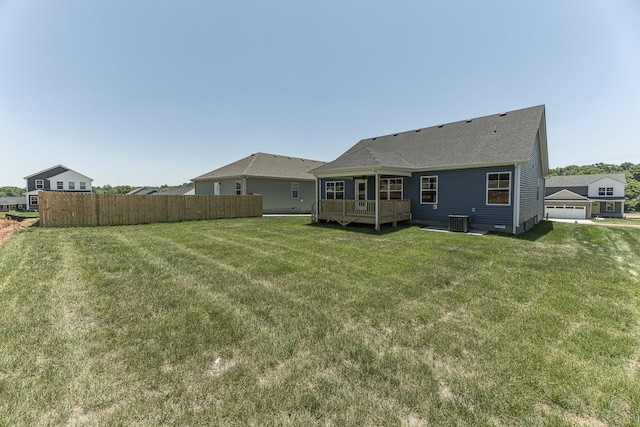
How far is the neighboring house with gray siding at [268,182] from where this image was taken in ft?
69.0

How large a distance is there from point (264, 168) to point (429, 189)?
13724mm

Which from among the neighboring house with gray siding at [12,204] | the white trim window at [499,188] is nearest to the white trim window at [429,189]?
the white trim window at [499,188]

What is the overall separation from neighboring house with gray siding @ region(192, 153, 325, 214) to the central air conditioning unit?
13.9 metres

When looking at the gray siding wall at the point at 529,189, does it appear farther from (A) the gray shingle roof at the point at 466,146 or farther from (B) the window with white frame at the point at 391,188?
(B) the window with white frame at the point at 391,188

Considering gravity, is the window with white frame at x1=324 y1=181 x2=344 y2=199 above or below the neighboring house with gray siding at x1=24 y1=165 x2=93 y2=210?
below

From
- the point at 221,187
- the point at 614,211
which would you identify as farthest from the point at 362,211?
the point at 614,211

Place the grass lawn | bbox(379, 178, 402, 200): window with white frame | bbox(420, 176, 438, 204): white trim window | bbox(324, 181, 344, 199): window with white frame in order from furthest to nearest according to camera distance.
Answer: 1. bbox(324, 181, 344, 199): window with white frame
2. bbox(379, 178, 402, 200): window with white frame
3. bbox(420, 176, 438, 204): white trim window
4. the grass lawn

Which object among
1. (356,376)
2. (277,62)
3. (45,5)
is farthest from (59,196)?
(356,376)

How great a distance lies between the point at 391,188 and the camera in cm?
1470

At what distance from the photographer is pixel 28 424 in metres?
1.81

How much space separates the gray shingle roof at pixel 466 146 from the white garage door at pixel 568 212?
71.6 ft

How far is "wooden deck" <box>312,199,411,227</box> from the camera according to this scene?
40.3 feet

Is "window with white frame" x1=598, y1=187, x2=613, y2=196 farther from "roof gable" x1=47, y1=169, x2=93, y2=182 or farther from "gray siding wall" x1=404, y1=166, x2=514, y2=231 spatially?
"roof gable" x1=47, y1=169, x2=93, y2=182

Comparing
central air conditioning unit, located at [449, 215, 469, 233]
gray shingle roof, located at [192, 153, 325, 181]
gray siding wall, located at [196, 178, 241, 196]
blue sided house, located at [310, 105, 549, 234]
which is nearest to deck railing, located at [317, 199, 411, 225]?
blue sided house, located at [310, 105, 549, 234]
